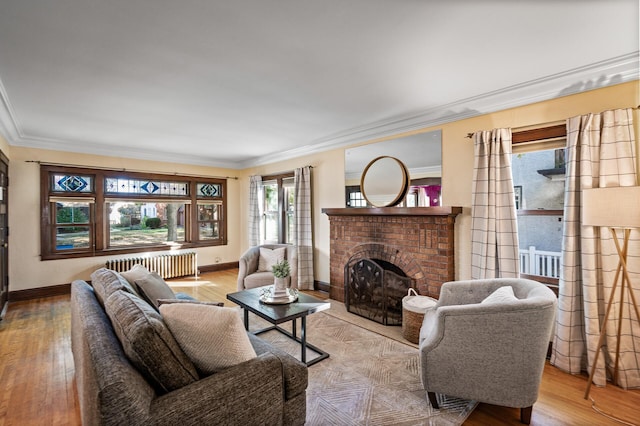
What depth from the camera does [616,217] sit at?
6.59 feet

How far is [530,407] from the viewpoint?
1887 millimetres

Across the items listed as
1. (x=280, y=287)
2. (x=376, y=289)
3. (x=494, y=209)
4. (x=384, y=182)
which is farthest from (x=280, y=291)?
(x=494, y=209)

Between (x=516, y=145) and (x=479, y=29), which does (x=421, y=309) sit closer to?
(x=516, y=145)

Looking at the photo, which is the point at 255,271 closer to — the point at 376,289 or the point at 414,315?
the point at 376,289

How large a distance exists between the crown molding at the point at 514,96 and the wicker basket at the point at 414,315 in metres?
2.02

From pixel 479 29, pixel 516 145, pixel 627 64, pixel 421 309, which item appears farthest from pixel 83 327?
pixel 627 64

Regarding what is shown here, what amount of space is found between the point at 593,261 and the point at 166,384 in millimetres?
3047

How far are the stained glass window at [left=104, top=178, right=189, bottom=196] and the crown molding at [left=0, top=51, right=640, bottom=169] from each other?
48cm

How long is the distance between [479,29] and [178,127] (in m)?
3.55

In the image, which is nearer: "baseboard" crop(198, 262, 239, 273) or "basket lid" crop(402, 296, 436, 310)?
"basket lid" crop(402, 296, 436, 310)

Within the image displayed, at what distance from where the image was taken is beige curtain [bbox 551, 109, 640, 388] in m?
2.28

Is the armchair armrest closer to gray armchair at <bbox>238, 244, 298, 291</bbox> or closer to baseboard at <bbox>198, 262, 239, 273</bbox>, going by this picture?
A: gray armchair at <bbox>238, 244, 298, 291</bbox>

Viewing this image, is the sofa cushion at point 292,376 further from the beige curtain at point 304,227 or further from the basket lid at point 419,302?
the beige curtain at point 304,227

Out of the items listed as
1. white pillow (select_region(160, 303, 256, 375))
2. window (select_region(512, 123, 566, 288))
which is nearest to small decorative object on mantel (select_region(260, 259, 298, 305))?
white pillow (select_region(160, 303, 256, 375))
